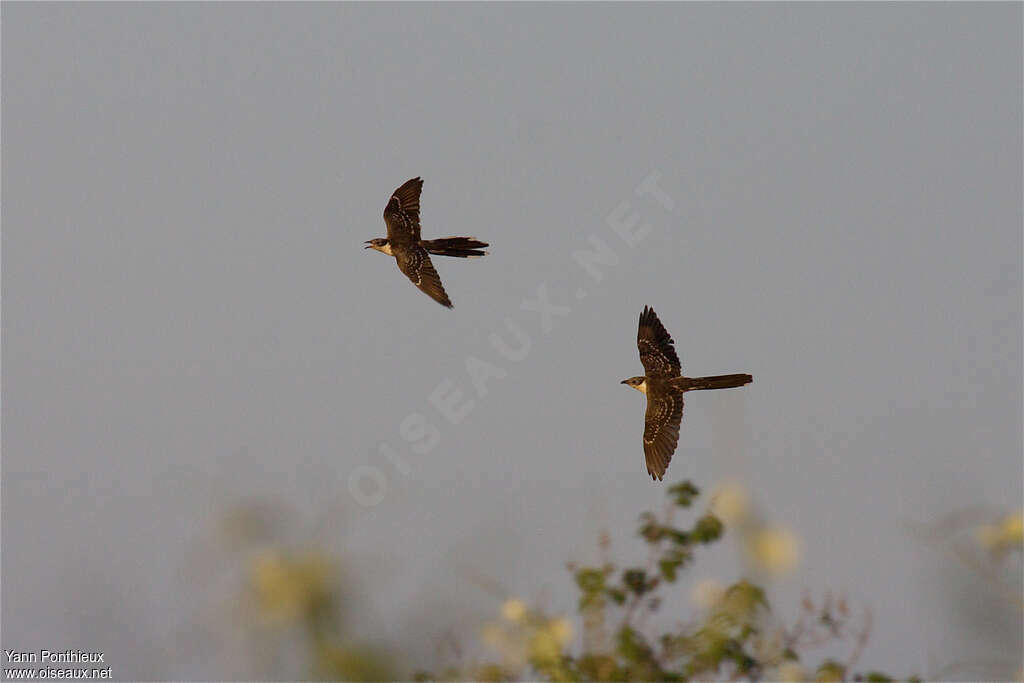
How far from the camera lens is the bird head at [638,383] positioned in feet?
47.2

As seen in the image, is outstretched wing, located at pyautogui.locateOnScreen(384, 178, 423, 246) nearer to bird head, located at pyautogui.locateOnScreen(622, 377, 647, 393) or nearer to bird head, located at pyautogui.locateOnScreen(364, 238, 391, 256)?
bird head, located at pyautogui.locateOnScreen(364, 238, 391, 256)

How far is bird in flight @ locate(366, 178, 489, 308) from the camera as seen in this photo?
14758mm

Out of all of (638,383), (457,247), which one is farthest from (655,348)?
(457,247)

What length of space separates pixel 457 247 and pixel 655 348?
255 cm

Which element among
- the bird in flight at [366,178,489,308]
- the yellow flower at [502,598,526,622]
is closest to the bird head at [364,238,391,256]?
the bird in flight at [366,178,489,308]

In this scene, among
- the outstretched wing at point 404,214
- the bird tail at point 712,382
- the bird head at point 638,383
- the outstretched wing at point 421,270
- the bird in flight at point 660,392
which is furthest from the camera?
the outstretched wing at point 404,214

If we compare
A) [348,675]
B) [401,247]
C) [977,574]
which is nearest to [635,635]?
[977,574]

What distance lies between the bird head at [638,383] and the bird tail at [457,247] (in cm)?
222

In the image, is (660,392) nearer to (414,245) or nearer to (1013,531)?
(414,245)

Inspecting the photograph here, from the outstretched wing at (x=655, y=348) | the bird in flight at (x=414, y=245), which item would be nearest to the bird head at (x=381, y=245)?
the bird in flight at (x=414, y=245)

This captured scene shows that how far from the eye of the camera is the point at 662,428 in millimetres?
14133

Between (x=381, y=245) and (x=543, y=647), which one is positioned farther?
(x=381, y=245)

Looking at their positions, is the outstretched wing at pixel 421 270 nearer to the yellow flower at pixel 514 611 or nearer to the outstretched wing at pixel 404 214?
the outstretched wing at pixel 404 214

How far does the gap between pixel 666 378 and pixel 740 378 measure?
4.54ft
